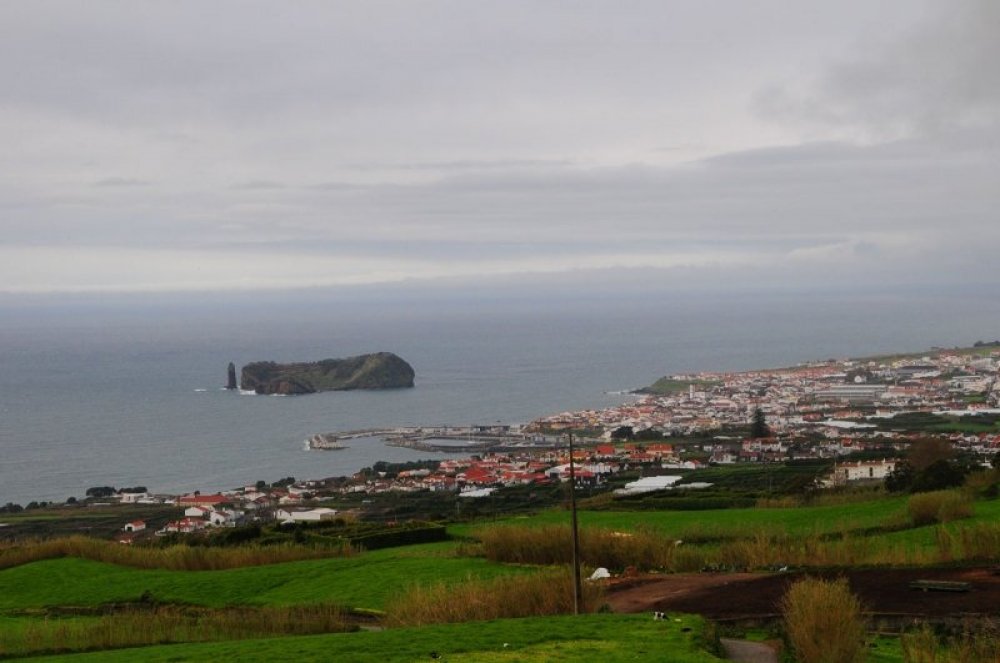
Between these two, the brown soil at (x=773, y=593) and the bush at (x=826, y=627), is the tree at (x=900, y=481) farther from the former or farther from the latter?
the bush at (x=826, y=627)

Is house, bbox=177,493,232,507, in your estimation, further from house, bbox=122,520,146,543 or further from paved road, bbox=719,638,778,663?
paved road, bbox=719,638,778,663

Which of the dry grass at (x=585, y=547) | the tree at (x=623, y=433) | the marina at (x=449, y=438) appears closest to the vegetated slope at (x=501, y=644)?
the dry grass at (x=585, y=547)

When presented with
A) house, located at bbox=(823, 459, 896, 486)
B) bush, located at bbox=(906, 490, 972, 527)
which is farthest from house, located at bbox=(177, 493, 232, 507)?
bush, located at bbox=(906, 490, 972, 527)

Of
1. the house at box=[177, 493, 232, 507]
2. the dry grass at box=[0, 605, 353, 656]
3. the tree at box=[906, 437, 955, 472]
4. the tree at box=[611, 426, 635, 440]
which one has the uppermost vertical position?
the dry grass at box=[0, 605, 353, 656]

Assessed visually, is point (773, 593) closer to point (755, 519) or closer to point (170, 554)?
point (755, 519)

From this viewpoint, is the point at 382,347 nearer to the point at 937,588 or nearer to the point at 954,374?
the point at 954,374

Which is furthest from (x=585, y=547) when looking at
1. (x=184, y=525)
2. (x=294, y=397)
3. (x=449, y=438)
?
(x=294, y=397)
